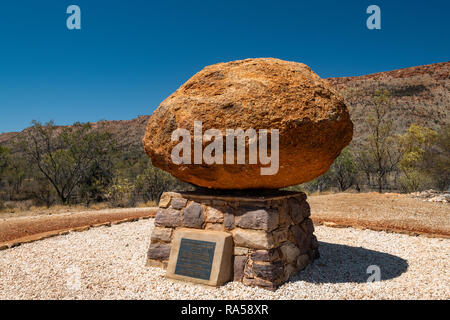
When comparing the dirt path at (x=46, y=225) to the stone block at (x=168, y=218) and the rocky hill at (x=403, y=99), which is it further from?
the rocky hill at (x=403, y=99)

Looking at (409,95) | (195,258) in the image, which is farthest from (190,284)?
(409,95)

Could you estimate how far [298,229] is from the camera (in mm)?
4977

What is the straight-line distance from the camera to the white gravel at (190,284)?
13.2ft

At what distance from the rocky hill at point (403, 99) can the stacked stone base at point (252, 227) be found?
22406 mm

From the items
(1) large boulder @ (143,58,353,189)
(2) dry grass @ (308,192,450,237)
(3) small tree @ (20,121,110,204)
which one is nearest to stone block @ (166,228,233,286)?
(1) large boulder @ (143,58,353,189)

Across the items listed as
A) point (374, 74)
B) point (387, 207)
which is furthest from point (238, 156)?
point (374, 74)

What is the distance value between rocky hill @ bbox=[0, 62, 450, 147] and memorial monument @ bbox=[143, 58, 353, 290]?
73.8 feet

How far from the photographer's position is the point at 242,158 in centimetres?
409

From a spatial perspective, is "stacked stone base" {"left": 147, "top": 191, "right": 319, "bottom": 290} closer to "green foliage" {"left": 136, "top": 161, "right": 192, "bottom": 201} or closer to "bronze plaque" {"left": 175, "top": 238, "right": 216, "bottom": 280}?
"bronze plaque" {"left": 175, "top": 238, "right": 216, "bottom": 280}

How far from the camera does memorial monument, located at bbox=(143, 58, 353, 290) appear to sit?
400cm

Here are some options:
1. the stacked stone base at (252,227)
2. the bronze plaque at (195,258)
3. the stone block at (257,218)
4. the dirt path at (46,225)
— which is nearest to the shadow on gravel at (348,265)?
the stacked stone base at (252,227)

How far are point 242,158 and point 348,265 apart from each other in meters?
2.78

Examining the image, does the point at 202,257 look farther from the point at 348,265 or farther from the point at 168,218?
the point at 348,265

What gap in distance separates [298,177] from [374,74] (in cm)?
5456
